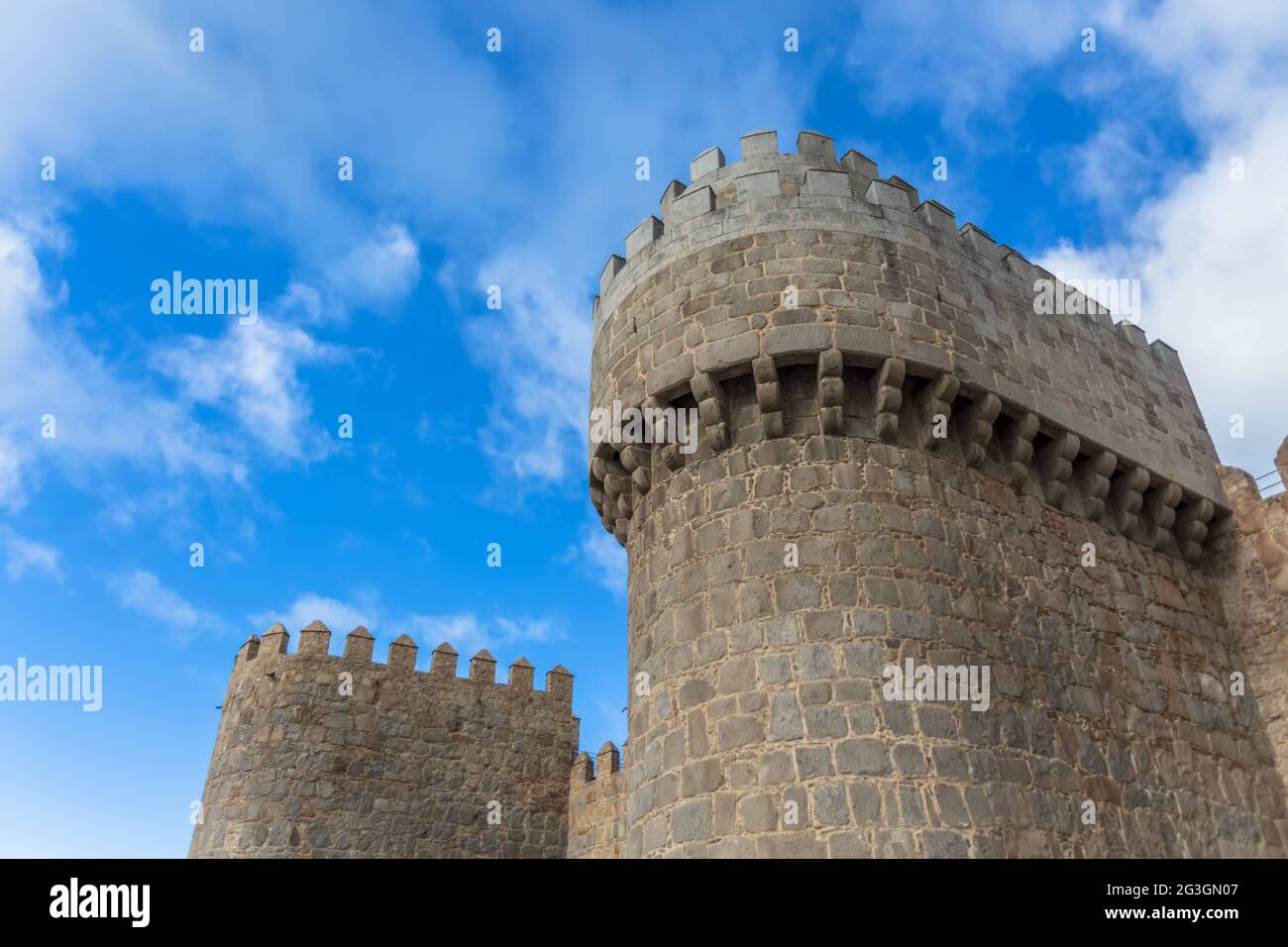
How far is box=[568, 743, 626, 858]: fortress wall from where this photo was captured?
13953 mm

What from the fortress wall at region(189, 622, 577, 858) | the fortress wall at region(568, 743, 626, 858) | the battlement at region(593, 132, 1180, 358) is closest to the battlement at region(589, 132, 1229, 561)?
the battlement at region(593, 132, 1180, 358)

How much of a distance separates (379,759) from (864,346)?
1120 cm

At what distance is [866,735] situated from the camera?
222 inches

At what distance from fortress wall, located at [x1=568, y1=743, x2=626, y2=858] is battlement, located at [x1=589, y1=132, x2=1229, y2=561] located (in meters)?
7.34

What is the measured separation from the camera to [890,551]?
6457 millimetres

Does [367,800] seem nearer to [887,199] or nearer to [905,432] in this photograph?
[905,432]

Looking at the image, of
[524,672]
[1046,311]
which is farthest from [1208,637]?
[524,672]

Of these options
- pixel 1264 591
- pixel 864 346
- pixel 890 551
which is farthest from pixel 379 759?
pixel 1264 591

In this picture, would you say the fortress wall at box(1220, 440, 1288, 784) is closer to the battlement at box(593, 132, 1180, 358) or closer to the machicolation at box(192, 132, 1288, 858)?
the machicolation at box(192, 132, 1288, 858)

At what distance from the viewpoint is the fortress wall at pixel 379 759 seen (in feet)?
44.5

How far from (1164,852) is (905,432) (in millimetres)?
3706

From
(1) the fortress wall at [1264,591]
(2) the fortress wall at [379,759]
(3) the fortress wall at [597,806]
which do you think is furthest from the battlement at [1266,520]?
(2) the fortress wall at [379,759]
